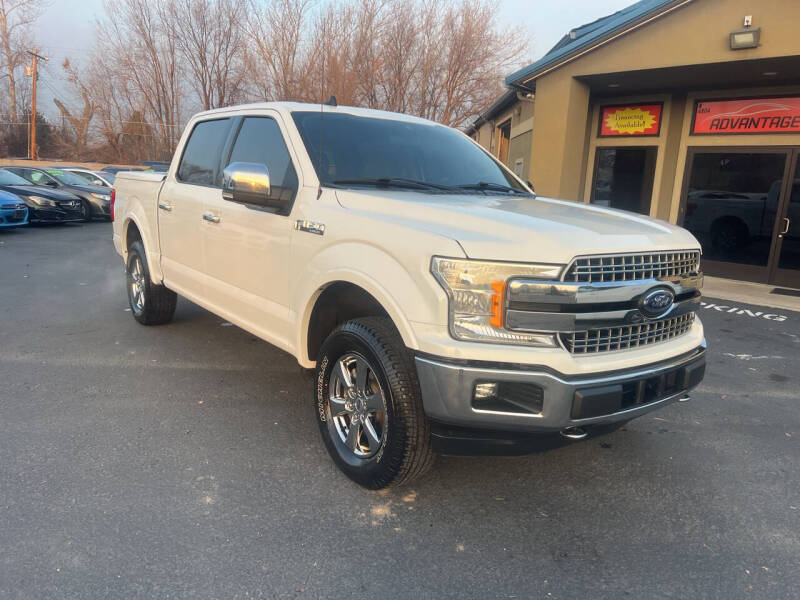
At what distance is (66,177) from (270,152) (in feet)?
57.2

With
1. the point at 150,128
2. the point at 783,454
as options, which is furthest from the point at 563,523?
the point at 150,128

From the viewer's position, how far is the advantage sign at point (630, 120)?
11.5 m

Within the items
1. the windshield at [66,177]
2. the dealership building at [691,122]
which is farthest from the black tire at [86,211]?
the dealership building at [691,122]

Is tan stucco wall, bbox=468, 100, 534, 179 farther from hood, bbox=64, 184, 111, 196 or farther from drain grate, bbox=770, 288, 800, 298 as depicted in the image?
hood, bbox=64, 184, 111, 196

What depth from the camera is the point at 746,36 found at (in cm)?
861

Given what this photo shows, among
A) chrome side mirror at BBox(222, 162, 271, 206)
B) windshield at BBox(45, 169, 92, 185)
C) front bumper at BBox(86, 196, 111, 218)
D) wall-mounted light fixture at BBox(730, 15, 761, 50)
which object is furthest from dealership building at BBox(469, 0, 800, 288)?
windshield at BBox(45, 169, 92, 185)

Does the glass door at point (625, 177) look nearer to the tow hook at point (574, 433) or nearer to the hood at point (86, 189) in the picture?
the tow hook at point (574, 433)

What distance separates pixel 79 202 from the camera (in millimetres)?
16516

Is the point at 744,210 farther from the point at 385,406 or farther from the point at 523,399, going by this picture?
the point at 385,406

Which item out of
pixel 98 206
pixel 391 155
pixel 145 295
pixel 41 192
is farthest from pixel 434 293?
pixel 98 206

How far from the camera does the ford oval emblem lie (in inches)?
109

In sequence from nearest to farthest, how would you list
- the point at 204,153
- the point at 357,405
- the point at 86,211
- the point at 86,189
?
the point at 357,405, the point at 204,153, the point at 86,211, the point at 86,189

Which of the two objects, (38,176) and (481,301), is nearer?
(481,301)

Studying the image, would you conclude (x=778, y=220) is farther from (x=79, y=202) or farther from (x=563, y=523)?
(x=79, y=202)
